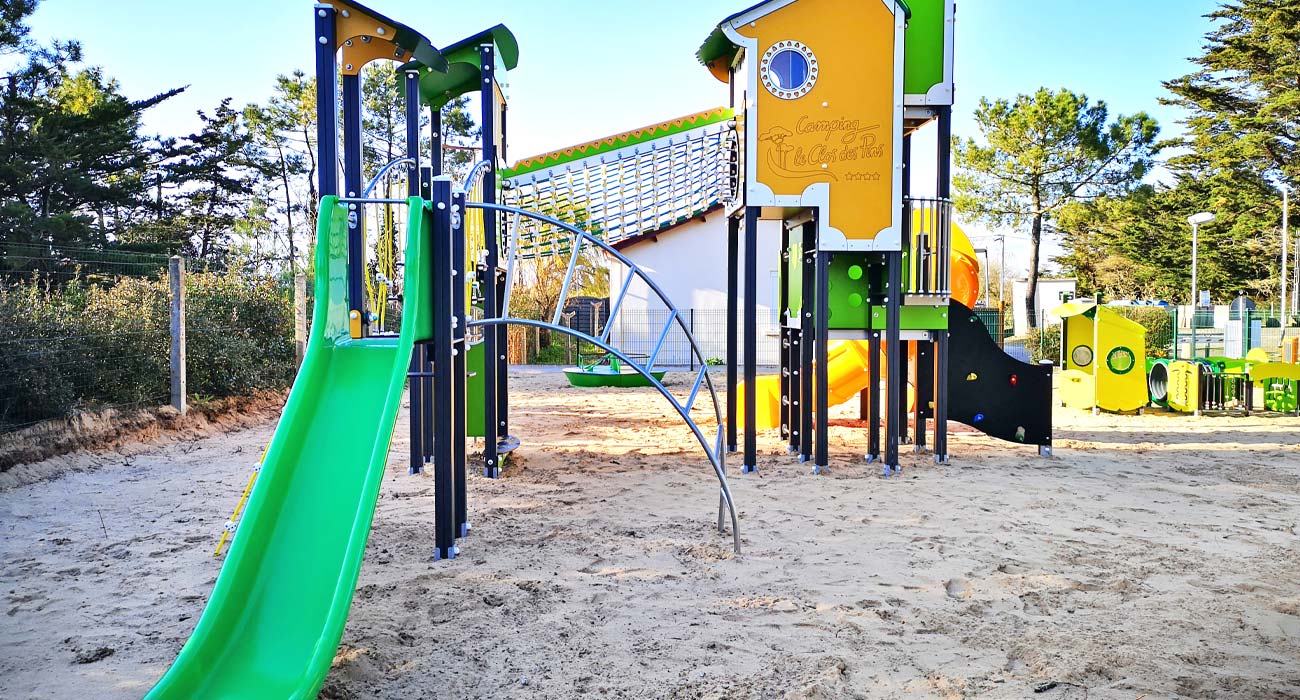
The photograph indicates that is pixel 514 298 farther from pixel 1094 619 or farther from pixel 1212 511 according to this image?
pixel 1094 619

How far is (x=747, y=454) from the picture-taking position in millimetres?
7520

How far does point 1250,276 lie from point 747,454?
111 feet

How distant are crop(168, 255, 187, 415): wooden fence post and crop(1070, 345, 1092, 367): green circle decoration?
11.7 m

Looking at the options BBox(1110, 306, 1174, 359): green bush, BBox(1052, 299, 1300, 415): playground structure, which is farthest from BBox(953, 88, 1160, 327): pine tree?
BBox(1052, 299, 1300, 415): playground structure

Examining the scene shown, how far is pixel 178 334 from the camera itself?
9.46 metres

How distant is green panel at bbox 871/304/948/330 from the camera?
7.73 metres

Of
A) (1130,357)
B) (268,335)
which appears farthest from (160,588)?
(1130,357)

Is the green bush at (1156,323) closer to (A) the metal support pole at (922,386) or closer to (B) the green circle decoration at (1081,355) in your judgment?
(B) the green circle decoration at (1081,355)

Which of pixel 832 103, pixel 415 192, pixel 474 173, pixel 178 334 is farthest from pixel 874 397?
pixel 178 334

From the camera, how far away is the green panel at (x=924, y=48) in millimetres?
7523

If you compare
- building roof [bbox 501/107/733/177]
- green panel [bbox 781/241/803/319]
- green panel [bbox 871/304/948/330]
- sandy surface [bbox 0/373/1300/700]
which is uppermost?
building roof [bbox 501/107/733/177]

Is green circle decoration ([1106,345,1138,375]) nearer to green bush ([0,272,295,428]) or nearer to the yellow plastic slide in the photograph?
the yellow plastic slide

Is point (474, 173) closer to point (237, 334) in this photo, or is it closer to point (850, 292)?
point (850, 292)

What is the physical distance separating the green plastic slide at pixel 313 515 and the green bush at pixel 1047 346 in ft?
65.2
